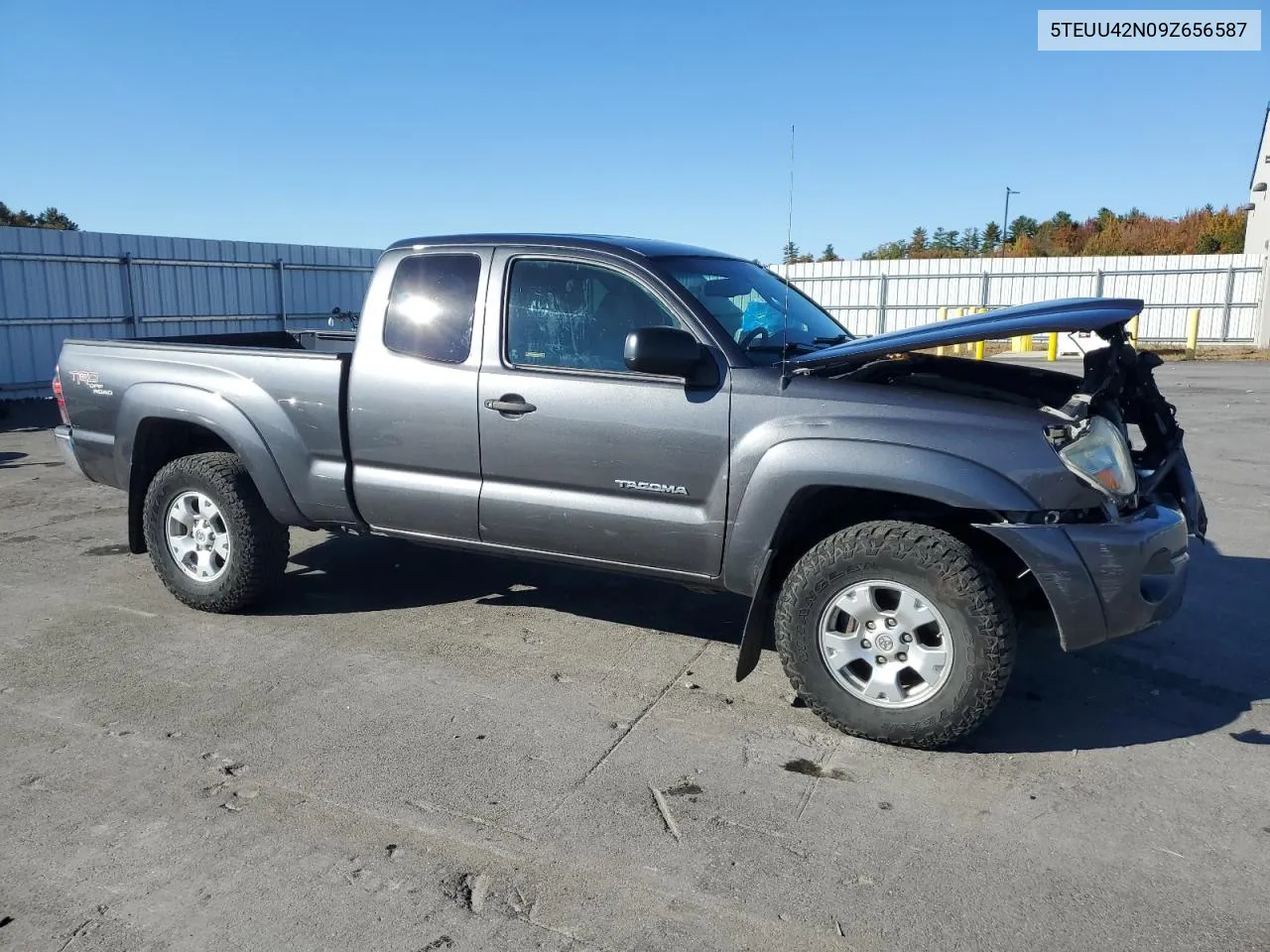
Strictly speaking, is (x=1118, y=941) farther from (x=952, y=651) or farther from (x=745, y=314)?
(x=745, y=314)

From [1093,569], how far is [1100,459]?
0.40 m

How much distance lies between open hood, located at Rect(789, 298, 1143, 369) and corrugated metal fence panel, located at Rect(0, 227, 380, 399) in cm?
1146

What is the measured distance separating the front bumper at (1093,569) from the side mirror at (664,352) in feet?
4.21

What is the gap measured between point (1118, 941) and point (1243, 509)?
19.9 ft

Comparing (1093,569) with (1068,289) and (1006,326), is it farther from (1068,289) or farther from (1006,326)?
(1068,289)

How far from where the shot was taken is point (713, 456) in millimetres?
4125

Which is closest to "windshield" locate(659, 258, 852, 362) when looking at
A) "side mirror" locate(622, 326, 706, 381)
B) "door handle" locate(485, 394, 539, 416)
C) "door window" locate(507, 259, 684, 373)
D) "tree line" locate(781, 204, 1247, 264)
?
"door window" locate(507, 259, 684, 373)

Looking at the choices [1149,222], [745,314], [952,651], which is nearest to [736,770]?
[952,651]

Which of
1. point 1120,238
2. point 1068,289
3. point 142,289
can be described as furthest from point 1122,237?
point 142,289

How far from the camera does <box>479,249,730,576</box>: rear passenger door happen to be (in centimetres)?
418

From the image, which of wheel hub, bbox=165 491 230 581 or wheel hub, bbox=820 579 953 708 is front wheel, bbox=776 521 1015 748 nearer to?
wheel hub, bbox=820 579 953 708

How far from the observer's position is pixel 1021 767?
376 cm

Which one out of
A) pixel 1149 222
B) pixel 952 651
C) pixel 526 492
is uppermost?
pixel 1149 222

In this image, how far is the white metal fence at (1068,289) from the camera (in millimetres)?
26938
